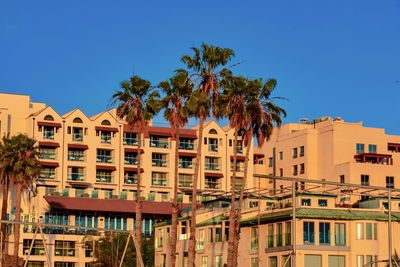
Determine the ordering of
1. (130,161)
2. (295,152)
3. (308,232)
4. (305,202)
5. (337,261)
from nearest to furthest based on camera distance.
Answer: (308,232)
(337,261)
(305,202)
(130,161)
(295,152)

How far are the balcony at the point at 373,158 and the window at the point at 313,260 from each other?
70783 mm

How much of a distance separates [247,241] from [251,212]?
3524 mm

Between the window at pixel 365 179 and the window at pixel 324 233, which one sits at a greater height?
the window at pixel 365 179

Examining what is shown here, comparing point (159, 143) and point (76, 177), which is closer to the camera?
point (76, 177)

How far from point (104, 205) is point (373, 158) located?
4237 centimetres

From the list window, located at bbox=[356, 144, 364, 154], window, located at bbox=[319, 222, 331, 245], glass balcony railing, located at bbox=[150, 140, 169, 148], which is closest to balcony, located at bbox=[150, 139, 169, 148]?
glass balcony railing, located at bbox=[150, 140, 169, 148]

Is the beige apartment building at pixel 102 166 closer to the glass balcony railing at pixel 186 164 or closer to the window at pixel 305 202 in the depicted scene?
the glass balcony railing at pixel 186 164

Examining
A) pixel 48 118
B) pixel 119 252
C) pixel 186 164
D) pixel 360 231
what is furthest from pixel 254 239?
pixel 186 164

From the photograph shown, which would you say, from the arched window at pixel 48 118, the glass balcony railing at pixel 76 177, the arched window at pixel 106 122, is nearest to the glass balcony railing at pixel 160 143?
the arched window at pixel 106 122

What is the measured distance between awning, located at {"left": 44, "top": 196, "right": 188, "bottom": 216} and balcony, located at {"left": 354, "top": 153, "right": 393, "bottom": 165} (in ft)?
99.3

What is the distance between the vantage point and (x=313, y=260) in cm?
8512

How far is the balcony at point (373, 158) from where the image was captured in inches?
6094

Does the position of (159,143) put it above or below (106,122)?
below

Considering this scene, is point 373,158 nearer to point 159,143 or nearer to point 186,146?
point 186,146
